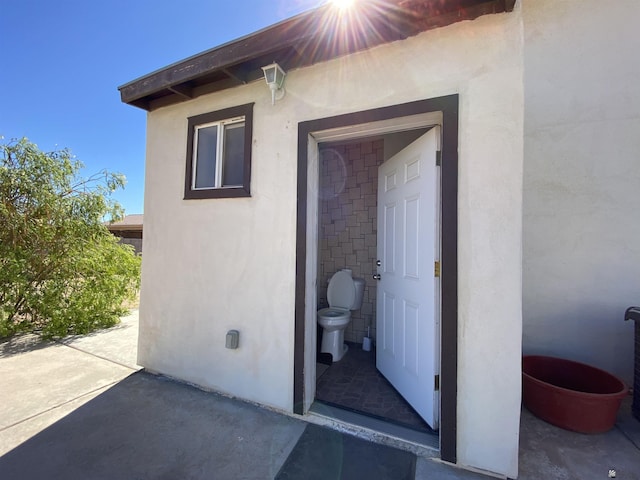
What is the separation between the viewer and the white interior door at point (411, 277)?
6.55 feet

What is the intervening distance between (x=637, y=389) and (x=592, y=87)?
285 cm

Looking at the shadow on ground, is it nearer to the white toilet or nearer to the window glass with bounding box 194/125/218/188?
the white toilet

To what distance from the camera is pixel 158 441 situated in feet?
6.14

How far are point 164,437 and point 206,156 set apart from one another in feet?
8.41

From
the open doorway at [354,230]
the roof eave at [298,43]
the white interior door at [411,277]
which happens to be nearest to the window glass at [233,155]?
the roof eave at [298,43]

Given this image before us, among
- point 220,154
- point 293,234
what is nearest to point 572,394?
point 293,234

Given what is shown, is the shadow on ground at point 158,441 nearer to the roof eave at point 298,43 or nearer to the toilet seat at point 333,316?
the toilet seat at point 333,316

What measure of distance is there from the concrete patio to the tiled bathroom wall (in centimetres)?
201

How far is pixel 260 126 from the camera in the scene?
2443 millimetres

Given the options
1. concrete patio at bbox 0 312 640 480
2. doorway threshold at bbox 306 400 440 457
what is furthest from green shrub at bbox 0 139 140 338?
doorway threshold at bbox 306 400 440 457

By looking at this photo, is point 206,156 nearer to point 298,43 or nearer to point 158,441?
point 298,43

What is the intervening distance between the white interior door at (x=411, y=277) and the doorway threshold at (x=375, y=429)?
167 millimetres

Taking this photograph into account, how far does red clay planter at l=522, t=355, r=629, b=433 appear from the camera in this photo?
6.28ft

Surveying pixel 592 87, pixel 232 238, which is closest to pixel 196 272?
pixel 232 238
